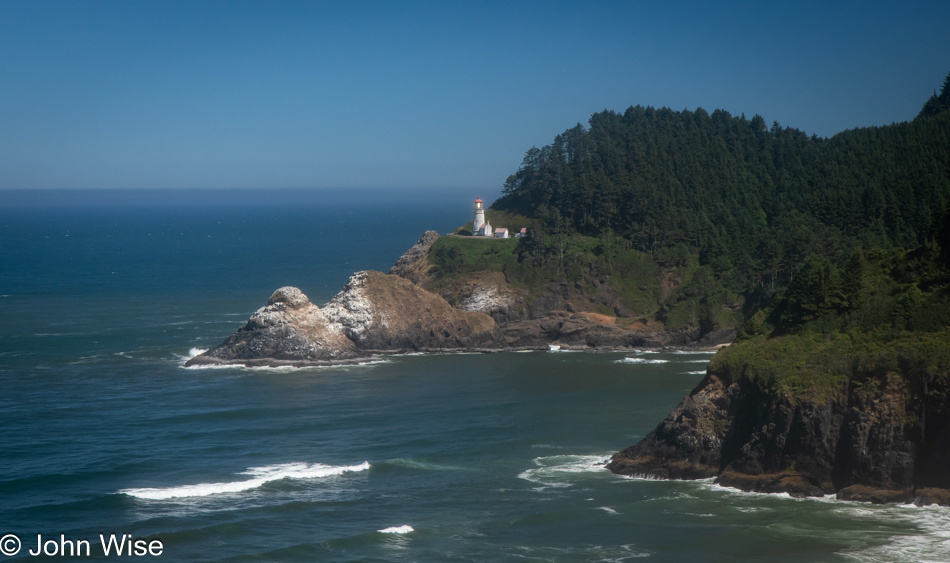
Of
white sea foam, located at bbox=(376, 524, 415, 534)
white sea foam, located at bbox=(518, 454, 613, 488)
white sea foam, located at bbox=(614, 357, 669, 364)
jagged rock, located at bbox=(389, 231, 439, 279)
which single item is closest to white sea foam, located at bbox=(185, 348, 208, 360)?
jagged rock, located at bbox=(389, 231, 439, 279)

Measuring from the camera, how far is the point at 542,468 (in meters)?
45.2

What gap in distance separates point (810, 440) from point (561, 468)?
40.8 feet

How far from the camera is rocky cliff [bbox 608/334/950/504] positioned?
118 ft

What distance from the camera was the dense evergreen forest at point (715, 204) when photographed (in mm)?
84438

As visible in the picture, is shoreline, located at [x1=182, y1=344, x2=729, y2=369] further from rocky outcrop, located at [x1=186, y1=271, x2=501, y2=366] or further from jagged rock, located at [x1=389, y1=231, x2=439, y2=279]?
jagged rock, located at [x1=389, y1=231, x2=439, y2=279]

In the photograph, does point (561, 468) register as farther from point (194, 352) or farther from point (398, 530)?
point (194, 352)

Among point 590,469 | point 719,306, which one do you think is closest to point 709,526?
point 590,469

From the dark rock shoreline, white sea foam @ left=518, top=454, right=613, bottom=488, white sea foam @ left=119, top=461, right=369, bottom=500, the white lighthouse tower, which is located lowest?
white sea foam @ left=119, top=461, right=369, bottom=500

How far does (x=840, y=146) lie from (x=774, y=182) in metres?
11.4

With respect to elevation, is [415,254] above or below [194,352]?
above

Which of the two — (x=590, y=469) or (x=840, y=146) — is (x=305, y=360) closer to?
(x=590, y=469)

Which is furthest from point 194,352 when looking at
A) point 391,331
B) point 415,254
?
point 415,254

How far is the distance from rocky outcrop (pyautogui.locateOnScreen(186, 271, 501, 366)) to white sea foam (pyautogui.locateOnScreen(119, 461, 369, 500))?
92.5 ft

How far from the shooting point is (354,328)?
78.6 meters
